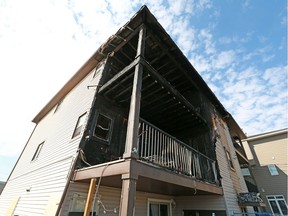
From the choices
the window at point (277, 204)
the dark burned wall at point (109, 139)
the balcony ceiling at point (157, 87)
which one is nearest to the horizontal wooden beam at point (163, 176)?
the dark burned wall at point (109, 139)

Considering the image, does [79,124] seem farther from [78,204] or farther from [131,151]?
[131,151]

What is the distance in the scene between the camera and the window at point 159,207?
20.7ft

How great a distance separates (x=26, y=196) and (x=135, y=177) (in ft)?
21.1

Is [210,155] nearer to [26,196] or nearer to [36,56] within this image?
[26,196]

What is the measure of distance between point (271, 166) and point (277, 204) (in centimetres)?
349

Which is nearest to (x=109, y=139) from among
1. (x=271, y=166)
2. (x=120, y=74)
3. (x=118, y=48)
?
(x=120, y=74)

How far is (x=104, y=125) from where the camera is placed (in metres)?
6.06

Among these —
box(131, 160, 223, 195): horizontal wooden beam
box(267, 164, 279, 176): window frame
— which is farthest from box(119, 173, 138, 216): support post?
box(267, 164, 279, 176): window frame

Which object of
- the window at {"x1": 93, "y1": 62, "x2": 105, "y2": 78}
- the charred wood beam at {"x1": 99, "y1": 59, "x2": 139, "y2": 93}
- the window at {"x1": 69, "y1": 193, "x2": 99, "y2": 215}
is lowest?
the window at {"x1": 69, "y1": 193, "x2": 99, "y2": 215}

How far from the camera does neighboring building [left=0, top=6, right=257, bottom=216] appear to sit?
3979 millimetres

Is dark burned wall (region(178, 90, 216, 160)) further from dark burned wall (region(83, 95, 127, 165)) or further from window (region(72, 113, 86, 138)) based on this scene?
window (region(72, 113, 86, 138))

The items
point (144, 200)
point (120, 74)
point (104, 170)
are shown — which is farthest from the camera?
point (144, 200)

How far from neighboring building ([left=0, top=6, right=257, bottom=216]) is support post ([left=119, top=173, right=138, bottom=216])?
0.02 m

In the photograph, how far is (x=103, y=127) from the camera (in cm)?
598
